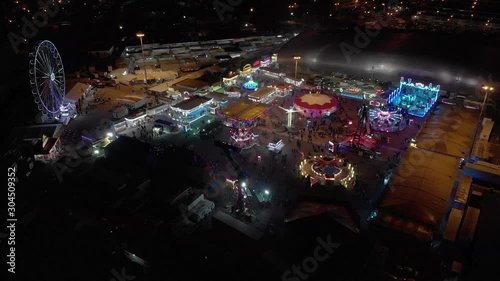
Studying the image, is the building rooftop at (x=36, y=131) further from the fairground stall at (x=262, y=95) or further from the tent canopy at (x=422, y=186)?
the tent canopy at (x=422, y=186)

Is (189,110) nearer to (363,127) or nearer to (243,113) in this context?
(243,113)

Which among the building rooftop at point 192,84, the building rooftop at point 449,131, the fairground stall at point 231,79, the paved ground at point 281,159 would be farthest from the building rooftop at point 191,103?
the building rooftop at point 449,131

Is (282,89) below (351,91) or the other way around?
below

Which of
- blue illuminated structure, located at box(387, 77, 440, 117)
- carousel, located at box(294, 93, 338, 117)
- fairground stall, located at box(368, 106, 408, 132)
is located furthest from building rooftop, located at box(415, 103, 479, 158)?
carousel, located at box(294, 93, 338, 117)

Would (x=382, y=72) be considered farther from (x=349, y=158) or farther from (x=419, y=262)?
(x=419, y=262)

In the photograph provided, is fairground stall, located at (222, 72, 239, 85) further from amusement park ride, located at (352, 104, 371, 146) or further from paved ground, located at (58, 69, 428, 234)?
amusement park ride, located at (352, 104, 371, 146)

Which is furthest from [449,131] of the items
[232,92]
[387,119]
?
[232,92]
